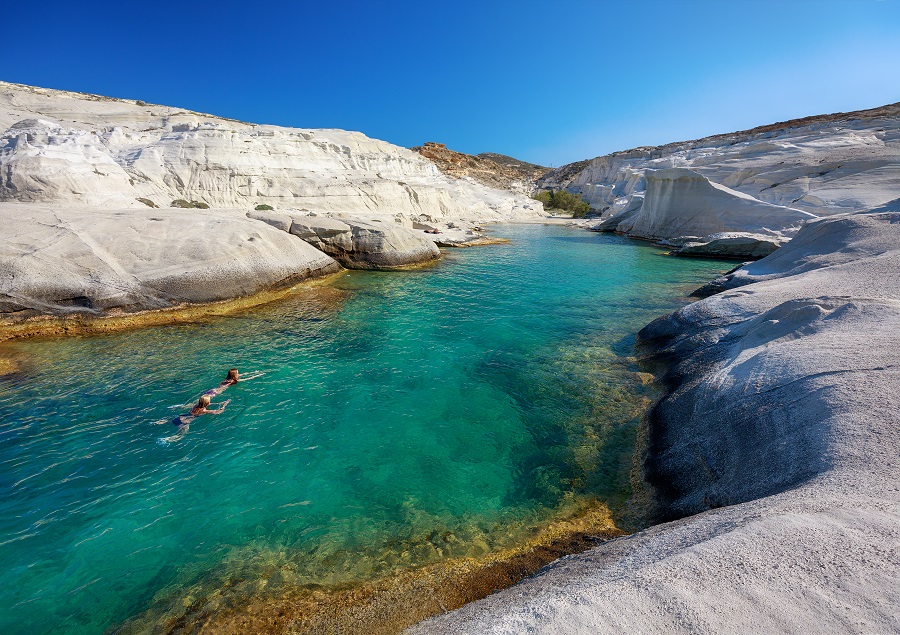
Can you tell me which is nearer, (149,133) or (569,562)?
(569,562)

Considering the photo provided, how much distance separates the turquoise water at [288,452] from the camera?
4188mm

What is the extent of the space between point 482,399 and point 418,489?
256 centimetres

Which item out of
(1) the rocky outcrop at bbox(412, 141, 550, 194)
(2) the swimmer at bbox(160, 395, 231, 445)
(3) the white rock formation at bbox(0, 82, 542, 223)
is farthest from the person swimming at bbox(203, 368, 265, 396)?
(1) the rocky outcrop at bbox(412, 141, 550, 194)

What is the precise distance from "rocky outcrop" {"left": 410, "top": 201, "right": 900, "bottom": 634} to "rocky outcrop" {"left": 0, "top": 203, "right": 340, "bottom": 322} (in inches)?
462

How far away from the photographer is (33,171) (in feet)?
52.3

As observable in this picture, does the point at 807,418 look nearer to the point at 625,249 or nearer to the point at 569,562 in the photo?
the point at 569,562

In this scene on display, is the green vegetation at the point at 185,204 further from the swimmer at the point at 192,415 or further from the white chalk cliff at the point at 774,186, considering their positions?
the white chalk cliff at the point at 774,186

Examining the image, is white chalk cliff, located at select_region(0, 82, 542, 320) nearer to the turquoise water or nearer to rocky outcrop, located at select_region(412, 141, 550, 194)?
the turquoise water

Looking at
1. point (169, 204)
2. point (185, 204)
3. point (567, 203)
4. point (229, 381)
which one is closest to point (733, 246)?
point (229, 381)

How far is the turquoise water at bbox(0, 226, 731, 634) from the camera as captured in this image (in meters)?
4.19

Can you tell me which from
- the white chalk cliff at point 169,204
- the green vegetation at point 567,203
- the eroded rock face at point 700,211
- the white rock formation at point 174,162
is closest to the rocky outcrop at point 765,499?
the white chalk cliff at point 169,204

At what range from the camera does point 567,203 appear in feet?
204

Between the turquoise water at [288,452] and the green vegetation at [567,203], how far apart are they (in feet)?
157

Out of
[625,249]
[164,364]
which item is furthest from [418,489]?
[625,249]
